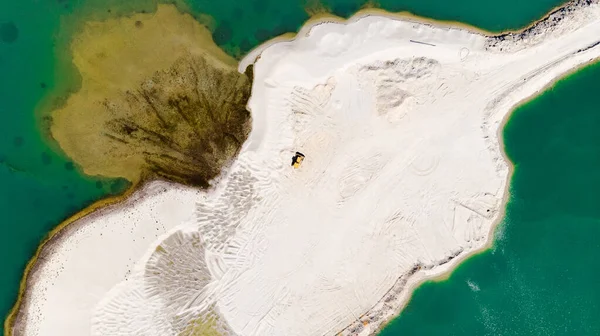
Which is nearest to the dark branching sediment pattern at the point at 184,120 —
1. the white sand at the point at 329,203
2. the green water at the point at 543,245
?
the white sand at the point at 329,203

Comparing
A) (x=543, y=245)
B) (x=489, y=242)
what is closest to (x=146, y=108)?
(x=489, y=242)

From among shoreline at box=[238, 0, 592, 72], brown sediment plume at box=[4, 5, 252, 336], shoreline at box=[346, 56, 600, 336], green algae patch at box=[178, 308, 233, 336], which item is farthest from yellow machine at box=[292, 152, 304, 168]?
shoreline at box=[346, 56, 600, 336]

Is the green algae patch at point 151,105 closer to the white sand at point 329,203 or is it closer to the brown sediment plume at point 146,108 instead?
the brown sediment plume at point 146,108

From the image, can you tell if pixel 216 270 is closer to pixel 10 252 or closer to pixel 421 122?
pixel 10 252

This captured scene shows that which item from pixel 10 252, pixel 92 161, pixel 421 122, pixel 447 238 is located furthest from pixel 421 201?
pixel 10 252

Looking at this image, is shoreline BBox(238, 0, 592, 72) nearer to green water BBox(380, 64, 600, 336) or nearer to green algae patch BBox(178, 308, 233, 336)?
green water BBox(380, 64, 600, 336)

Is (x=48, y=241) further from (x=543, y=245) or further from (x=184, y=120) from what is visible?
(x=543, y=245)
